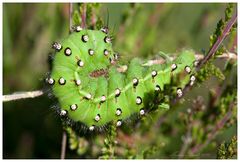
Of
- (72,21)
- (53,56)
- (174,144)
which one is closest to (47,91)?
(53,56)

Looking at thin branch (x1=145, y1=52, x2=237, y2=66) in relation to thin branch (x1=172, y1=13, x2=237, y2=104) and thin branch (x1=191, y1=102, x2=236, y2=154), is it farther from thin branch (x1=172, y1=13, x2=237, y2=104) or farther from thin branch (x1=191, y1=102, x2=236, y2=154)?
thin branch (x1=191, y1=102, x2=236, y2=154)

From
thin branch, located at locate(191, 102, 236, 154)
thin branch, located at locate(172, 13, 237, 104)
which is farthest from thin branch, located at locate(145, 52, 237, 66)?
thin branch, located at locate(191, 102, 236, 154)

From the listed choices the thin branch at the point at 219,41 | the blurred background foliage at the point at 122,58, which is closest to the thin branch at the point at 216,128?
the blurred background foliage at the point at 122,58

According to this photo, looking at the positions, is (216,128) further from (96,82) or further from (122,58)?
(96,82)

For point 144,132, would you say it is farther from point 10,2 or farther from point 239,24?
point 10,2

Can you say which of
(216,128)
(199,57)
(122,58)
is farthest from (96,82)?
(216,128)

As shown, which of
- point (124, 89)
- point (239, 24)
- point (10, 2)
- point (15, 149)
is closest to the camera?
point (124, 89)

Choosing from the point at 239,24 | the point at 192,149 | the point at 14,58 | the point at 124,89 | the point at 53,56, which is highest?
the point at 14,58
